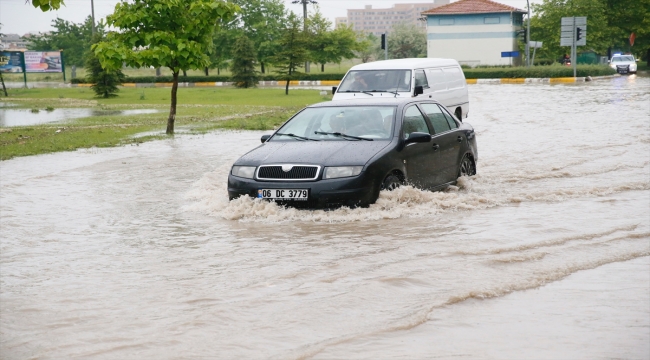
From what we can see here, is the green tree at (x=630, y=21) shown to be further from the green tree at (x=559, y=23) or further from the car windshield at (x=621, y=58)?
the car windshield at (x=621, y=58)

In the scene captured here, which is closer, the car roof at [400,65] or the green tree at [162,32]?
the car roof at [400,65]

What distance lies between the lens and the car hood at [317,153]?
948cm

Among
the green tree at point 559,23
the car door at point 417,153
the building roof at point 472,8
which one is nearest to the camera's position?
the car door at point 417,153

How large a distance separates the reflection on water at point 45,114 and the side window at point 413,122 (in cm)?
1841

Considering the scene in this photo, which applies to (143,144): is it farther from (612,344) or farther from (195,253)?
(612,344)

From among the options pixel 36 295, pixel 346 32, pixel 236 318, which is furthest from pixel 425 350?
pixel 346 32

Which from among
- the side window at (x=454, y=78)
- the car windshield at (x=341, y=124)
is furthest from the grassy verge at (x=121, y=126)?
the car windshield at (x=341, y=124)

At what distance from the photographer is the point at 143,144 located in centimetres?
1962

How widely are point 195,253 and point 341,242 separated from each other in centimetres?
142

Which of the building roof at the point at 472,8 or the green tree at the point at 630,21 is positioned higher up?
the building roof at the point at 472,8

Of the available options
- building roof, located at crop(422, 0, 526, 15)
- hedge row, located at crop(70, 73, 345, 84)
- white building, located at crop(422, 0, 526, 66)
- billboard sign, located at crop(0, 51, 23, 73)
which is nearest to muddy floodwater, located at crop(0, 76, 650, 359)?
hedge row, located at crop(70, 73, 345, 84)

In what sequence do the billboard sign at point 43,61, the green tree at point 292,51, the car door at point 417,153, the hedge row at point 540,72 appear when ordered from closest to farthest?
1. the car door at point 417,153
2. the green tree at point 292,51
3. the hedge row at point 540,72
4. the billboard sign at point 43,61

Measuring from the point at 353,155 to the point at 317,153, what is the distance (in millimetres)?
410

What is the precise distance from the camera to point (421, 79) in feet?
63.2
